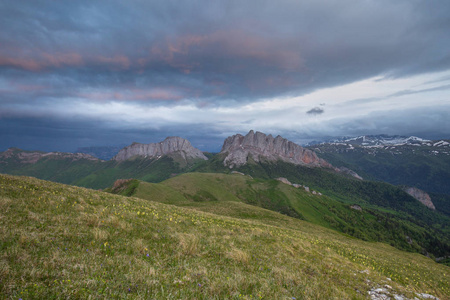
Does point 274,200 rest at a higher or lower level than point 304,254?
lower

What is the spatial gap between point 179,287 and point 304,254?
10659 millimetres

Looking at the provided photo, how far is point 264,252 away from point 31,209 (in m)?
13.2

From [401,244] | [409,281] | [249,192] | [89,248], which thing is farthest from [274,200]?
[89,248]

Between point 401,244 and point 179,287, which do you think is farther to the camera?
point 401,244

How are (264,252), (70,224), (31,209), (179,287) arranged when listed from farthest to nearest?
(264,252) < (31,209) < (70,224) < (179,287)

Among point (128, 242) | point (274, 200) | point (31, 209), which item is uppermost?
point (31, 209)

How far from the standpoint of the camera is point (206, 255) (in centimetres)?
936

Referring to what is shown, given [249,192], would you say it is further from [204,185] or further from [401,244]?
[401,244]

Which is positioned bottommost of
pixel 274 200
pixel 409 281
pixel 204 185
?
pixel 274 200

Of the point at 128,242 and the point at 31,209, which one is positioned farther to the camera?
the point at 31,209

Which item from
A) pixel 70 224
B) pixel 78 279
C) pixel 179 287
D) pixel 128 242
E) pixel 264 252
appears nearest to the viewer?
pixel 78 279

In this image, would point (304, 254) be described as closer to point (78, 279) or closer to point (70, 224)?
point (78, 279)

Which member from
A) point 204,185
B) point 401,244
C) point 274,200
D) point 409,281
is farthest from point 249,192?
point 409,281

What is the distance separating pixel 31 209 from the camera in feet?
33.3
